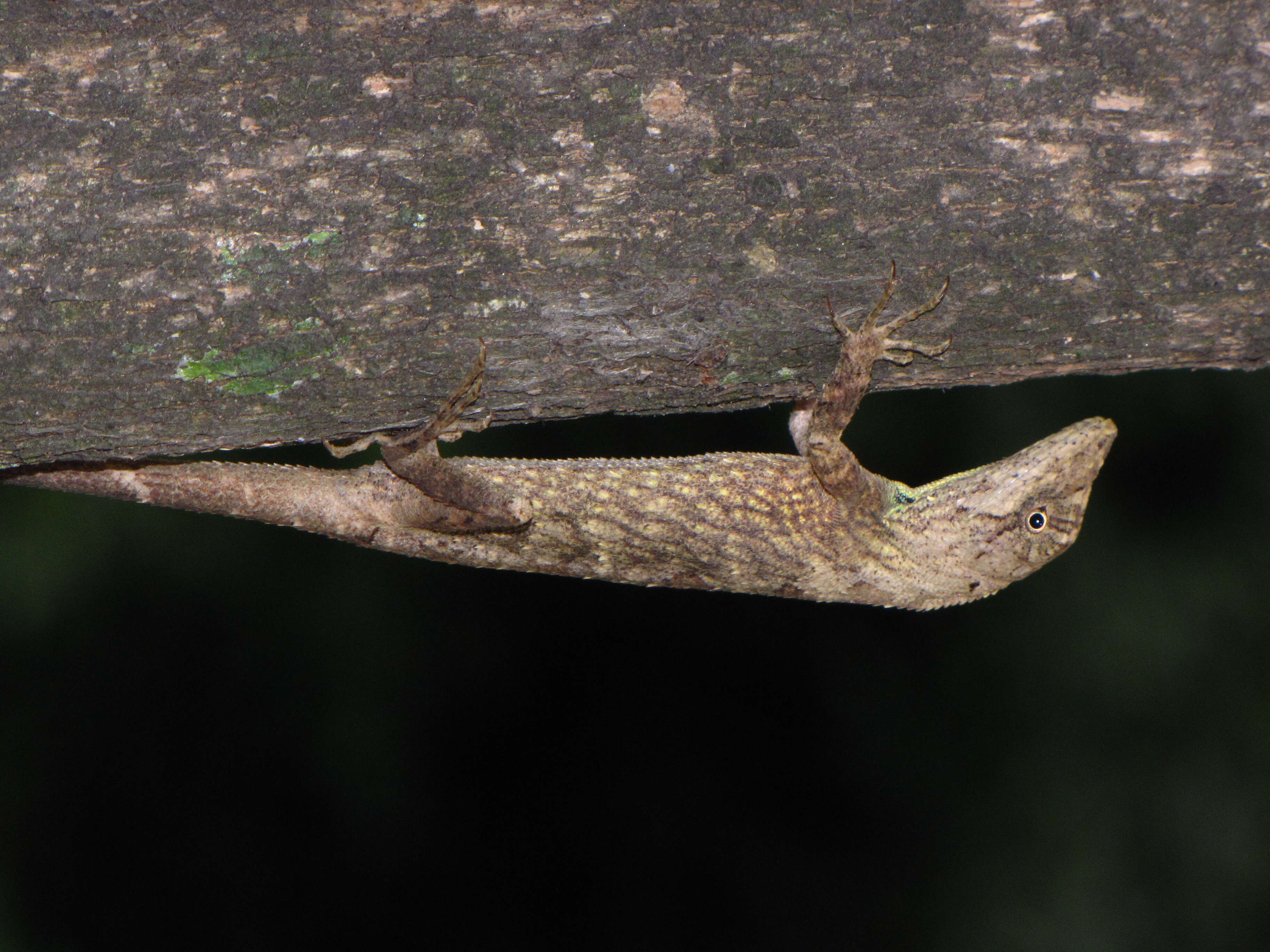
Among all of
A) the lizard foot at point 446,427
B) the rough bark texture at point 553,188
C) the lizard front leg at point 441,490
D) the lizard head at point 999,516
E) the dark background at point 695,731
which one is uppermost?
the rough bark texture at point 553,188

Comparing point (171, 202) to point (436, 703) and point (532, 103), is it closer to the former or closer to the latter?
point (532, 103)

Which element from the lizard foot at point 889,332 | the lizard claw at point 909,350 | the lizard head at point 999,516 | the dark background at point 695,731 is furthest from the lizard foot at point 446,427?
the dark background at point 695,731

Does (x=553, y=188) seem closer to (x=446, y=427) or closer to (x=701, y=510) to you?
(x=446, y=427)

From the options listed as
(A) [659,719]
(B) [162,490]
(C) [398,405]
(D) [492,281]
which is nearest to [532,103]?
(D) [492,281]

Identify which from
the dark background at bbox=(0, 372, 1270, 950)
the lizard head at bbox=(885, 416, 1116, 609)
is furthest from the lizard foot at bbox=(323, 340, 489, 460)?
the dark background at bbox=(0, 372, 1270, 950)

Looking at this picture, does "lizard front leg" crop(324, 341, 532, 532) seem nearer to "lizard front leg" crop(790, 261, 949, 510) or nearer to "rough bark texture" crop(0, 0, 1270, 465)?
"rough bark texture" crop(0, 0, 1270, 465)

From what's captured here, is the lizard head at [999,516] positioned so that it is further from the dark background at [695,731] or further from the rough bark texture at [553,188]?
the dark background at [695,731]
